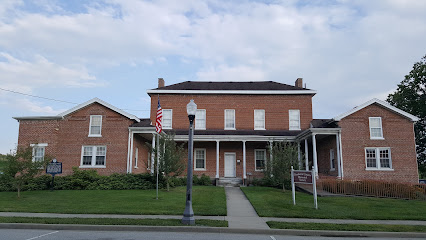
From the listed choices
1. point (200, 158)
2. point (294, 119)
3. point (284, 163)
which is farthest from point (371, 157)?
point (200, 158)

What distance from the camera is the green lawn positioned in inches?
548

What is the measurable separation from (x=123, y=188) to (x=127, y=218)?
34.0 ft

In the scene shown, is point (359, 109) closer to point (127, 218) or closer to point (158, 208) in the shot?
point (158, 208)

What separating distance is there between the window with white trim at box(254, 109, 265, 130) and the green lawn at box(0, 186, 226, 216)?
12.0m

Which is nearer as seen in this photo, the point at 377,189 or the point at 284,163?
the point at 377,189

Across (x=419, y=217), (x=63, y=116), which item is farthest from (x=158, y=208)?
(x=63, y=116)

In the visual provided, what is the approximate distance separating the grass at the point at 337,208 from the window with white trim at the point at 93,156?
1181cm

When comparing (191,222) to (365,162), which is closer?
(191,222)

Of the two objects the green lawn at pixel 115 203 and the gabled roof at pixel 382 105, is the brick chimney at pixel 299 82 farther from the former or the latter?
the green lawn at pixel 115 203

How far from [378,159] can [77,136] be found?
2188 cm

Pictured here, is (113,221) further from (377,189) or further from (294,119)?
(294,119)

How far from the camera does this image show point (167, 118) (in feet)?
101

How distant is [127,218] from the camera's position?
1224 cm

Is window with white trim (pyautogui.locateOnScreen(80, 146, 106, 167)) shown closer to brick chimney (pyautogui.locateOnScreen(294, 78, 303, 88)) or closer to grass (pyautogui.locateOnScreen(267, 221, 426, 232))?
grass (pyautogui.locateOnScreen(267, 221, 426, 232))
